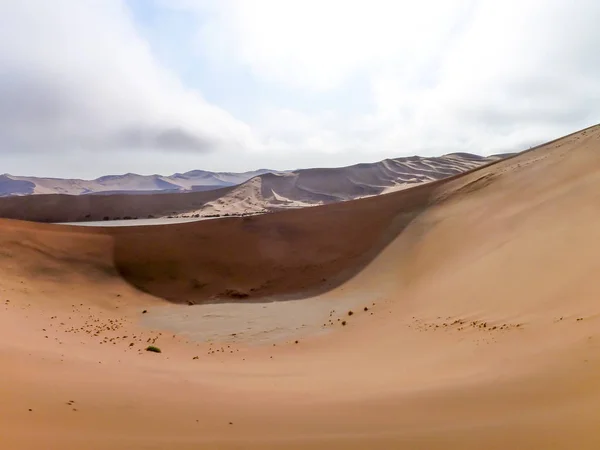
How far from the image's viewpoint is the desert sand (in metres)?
3.30

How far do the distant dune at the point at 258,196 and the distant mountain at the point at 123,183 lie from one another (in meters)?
56.9

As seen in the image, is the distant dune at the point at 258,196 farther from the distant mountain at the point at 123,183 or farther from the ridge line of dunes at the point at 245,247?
the distant mountain at the point at 123,183

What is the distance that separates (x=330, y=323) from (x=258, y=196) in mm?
56223

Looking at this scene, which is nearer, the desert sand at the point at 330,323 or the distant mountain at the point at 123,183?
the desert sand at the point at 330,323

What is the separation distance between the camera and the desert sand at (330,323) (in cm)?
330

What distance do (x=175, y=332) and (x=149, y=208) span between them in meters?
43.6

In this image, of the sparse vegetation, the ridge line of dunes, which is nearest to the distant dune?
the ridge line of dunes

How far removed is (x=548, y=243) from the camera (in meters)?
9.87

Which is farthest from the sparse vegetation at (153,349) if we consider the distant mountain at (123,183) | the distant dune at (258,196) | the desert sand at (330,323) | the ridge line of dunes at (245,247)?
the distant mountain at (123,183)

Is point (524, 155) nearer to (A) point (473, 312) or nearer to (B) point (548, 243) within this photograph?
(B) point (548, 243)

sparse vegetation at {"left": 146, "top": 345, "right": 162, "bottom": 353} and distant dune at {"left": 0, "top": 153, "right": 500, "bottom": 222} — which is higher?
distant dune at {"left": 0, "top": 153, "right": 500, "bottom": 222}

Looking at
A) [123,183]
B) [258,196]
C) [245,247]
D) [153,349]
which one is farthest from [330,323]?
[123,183]

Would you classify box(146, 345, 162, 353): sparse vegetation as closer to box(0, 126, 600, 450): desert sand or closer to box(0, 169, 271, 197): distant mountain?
box(0, 126, 600, 450): desert sand

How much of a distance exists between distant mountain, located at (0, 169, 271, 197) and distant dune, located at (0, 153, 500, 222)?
187 feet
